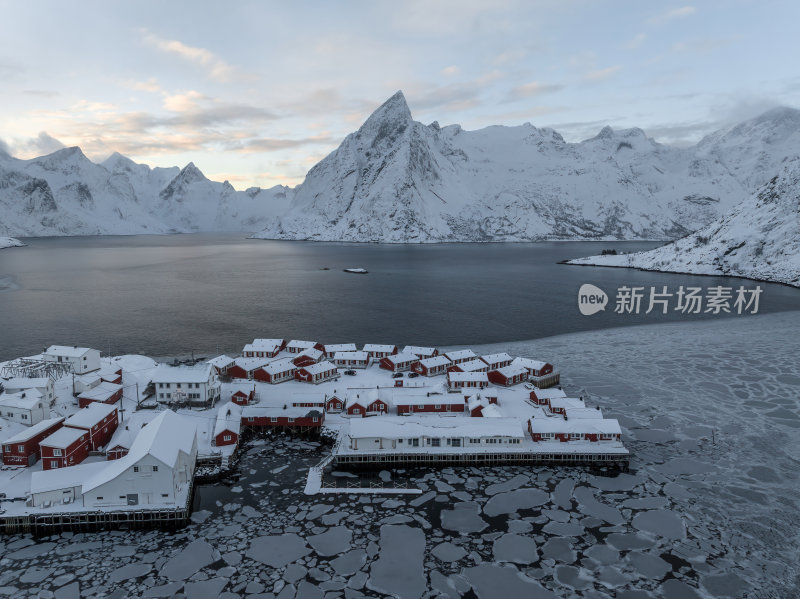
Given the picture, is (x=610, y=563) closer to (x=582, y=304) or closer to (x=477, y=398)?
(x=477, y=398)

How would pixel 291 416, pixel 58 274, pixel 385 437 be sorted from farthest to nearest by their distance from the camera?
pixel 58 274 < pixel 291 416 < pixel 385 437

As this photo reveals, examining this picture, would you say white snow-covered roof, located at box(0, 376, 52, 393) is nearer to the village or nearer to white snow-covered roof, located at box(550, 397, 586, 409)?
the village

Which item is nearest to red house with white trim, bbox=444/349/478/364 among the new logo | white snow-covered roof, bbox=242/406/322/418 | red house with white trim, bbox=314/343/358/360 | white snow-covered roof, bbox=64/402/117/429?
red house with white trim, bbox=314/343/358/360

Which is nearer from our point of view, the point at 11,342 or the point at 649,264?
the point at 11,342

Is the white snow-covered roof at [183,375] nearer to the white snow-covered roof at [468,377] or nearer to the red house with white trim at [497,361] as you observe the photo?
the white snow-covered roof at [468,377]

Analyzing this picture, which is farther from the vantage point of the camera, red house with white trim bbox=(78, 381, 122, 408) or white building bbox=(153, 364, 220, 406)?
white building bbox=(153, 364, 220, 406)

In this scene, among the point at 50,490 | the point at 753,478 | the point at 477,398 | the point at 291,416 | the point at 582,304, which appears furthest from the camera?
the point at 582,304

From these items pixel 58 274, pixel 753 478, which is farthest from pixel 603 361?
pixel 58 274
